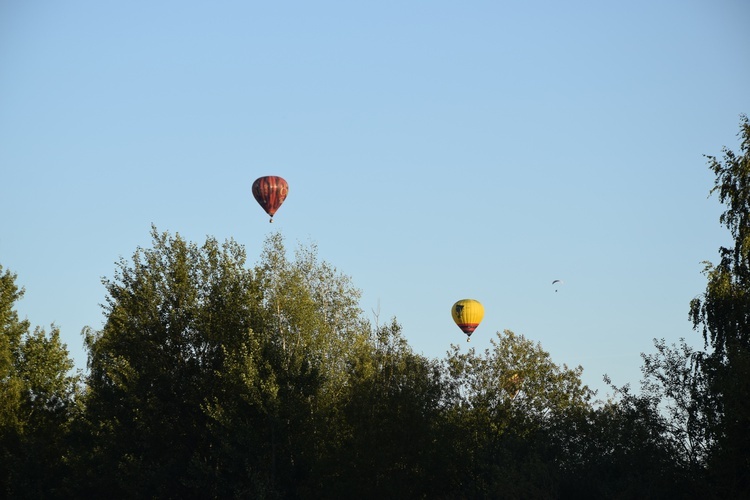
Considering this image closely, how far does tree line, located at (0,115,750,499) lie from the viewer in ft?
132

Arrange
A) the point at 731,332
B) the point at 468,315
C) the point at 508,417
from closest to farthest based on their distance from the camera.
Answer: the point at 731,332 < the point at 508,417 < the point at 468,315

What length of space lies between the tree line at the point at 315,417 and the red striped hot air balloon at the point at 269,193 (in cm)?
921

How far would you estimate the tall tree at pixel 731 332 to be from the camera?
3644 centimetres

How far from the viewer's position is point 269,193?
238 ft

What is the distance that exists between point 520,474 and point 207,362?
19.4 m

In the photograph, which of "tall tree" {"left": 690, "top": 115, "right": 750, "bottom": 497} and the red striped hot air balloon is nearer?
"tall tree" {"left": 690, "top": 115, "right": 750, "bottom": 497}

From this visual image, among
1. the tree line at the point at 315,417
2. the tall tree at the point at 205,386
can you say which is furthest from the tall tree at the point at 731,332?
the tall tree at the point at 205,386

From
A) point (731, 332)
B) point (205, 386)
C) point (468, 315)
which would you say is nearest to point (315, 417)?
point (205, 386)

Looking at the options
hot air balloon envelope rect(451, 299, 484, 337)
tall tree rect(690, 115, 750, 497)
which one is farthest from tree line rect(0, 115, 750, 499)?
hot air balloon envelope rect(451, 299, 484, 337)

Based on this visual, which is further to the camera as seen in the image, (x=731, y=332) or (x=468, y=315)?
(x=468, y=315)

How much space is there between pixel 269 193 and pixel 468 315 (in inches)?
822

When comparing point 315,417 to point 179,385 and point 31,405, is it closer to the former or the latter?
point 179,385

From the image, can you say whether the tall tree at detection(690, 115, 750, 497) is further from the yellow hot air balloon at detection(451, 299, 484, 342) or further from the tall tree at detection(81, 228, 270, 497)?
the yellow hot air balloon at detection(451, 299, 484, 342)

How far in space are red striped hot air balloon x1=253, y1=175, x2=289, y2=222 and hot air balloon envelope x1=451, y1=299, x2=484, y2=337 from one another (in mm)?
19345
